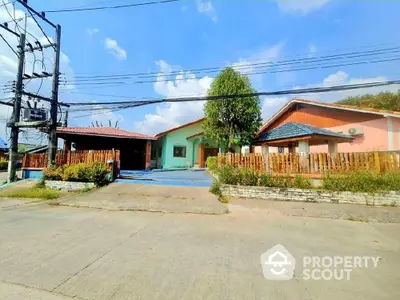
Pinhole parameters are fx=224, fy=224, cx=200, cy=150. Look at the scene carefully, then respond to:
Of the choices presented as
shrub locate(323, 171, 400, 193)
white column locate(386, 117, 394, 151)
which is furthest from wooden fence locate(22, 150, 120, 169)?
white column locate(386, 117, 394, 151)

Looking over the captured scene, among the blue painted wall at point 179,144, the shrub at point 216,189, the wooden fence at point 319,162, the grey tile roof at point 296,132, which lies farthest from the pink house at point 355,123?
the blue painted wall at point 179,144

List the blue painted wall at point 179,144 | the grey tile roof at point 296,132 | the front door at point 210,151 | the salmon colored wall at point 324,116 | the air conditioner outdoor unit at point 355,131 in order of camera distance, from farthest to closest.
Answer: the front door at point 210,151 → the blue painted wall at point 179,144 → the salmon colored wall at point 324,116 → the air conditioner outdoor unit at point 355,131 → the grey tile roof at point 296,132

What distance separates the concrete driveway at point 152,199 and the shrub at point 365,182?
3.99 meters

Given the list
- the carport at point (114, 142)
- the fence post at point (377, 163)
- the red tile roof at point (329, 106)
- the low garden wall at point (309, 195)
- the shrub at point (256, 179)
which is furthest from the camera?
the carport at point (114, 142)

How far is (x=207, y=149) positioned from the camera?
20.3 meters

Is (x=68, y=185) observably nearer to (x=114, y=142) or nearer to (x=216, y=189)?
(x=216, y=189)

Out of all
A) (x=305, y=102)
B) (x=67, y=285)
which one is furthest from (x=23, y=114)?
(x=305, y=102)

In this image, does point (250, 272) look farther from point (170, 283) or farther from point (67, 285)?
point (67, 285)

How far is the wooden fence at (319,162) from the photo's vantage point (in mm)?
8094

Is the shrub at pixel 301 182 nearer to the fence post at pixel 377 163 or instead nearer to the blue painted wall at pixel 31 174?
the fence post at pixel 377 163

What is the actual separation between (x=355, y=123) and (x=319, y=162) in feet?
18.5

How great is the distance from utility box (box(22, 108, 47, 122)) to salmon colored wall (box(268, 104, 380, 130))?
15.8 m

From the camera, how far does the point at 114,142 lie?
57.9 feet

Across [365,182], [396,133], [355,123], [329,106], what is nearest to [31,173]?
[365,182]
